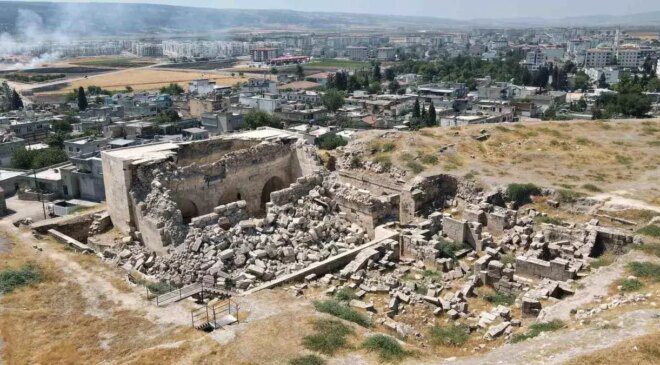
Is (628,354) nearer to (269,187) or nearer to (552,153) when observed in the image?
(269,187)

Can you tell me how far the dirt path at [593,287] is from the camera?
11.4 metres

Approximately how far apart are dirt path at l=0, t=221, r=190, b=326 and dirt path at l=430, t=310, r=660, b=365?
→ 5.63 metres

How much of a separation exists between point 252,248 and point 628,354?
9958 mm

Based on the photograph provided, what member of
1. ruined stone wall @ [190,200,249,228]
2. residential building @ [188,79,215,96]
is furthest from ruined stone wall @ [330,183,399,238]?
residential building @ [188,79,215,96]

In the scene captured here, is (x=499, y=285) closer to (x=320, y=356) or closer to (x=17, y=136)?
(x=320, y=356)

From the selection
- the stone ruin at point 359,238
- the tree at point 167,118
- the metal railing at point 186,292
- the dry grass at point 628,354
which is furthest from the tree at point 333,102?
the dry grass at point 628,354

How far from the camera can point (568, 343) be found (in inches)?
368

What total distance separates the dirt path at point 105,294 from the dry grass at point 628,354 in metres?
7.43

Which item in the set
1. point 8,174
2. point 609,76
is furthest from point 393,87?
point 8,174

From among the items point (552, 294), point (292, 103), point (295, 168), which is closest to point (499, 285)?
point (552, 294)

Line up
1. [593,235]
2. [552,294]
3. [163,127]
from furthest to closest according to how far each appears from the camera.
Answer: [163,127] < [593,235] < [552,294]

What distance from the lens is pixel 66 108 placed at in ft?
233

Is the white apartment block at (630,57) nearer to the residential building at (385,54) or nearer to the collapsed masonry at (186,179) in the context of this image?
the residential building at (385,54)

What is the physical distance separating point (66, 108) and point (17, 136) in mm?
22942
